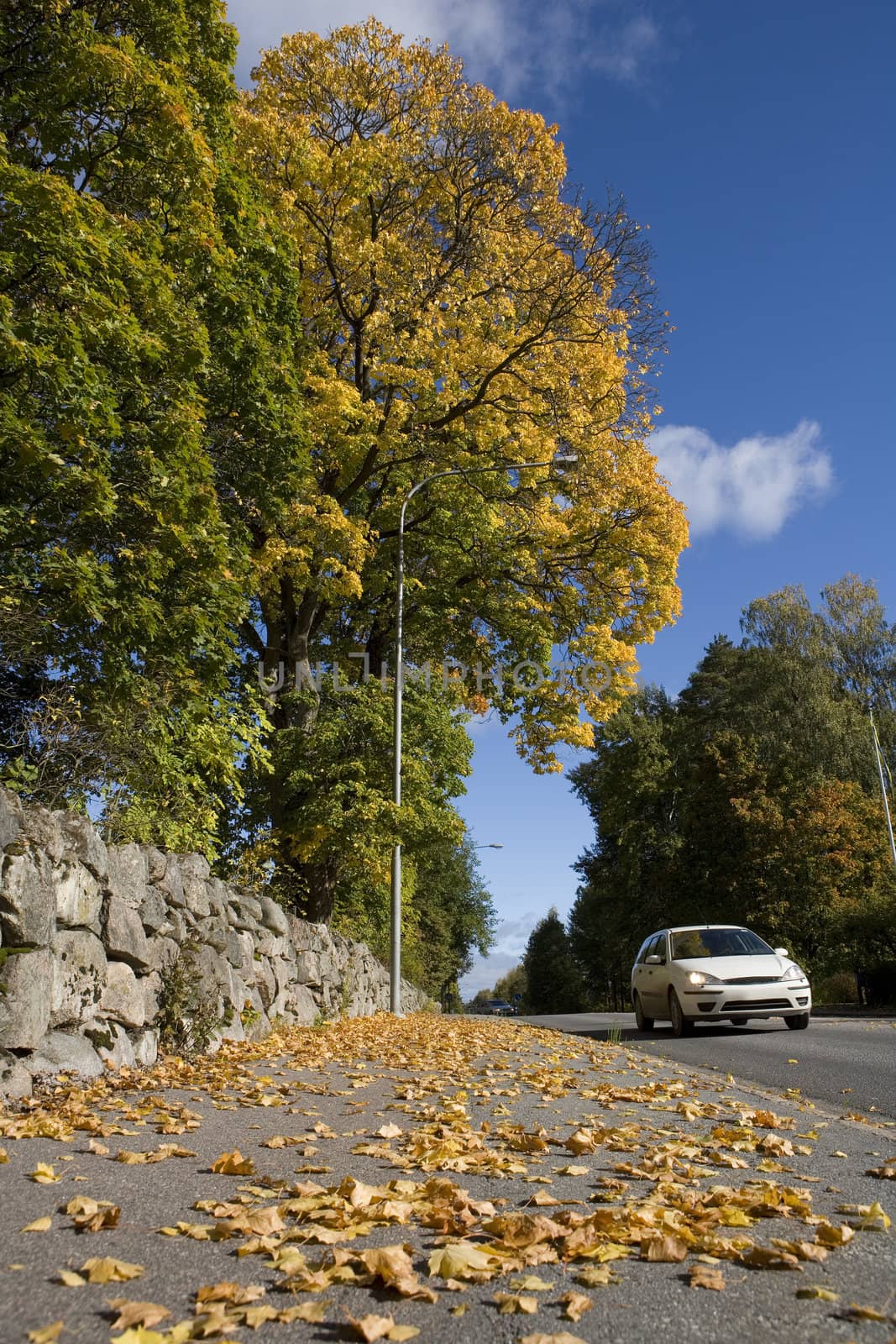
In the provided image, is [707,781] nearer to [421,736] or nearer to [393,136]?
[421,736]

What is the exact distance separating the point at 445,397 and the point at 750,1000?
11.7 meters

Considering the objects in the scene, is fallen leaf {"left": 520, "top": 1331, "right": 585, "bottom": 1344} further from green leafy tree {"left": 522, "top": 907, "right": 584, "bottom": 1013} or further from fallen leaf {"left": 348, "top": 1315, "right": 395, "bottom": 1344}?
green leafy tree {"left": 522, "top": 907, "right": 584, "bottom": 1013}

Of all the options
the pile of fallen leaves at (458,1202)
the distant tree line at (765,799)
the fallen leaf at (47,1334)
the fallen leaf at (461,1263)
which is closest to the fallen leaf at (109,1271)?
the pile of fallen leaves at (458,1202)

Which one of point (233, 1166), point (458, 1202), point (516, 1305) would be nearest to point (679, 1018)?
point (233, 1166)

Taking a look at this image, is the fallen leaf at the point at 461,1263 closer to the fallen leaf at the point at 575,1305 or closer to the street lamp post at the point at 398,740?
the fallen leaf at the point at 575,1305

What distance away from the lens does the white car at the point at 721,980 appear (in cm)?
1294

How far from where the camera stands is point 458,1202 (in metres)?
3.59

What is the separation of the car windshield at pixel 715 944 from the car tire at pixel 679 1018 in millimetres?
567

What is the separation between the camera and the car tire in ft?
44.7

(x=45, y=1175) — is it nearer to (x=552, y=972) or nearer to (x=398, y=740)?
(x=398, y=740)

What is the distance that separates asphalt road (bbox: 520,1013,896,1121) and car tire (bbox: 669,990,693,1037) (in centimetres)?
17

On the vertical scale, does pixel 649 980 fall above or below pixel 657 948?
below

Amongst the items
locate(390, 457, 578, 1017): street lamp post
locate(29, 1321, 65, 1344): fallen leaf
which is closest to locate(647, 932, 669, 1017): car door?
locate(390, 457, 578, 1017): street lamp post

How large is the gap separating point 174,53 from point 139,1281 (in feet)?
43.4
